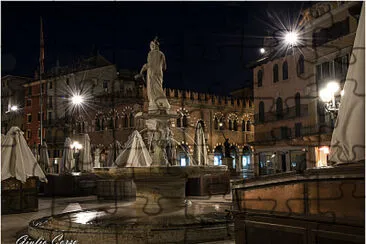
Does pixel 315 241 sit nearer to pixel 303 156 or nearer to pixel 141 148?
pixel 141 148

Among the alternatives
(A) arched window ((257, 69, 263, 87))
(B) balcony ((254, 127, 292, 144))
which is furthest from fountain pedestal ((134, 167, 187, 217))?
(A) arched window ((257, 69, 263, 87))

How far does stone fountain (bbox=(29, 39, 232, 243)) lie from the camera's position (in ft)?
27.0

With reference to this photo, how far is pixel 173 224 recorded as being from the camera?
8672 mm

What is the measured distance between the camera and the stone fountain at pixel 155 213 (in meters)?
8.23

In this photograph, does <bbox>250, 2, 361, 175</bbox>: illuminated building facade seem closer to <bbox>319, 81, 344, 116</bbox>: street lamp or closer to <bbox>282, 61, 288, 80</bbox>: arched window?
<bbox>282, 61, 288, 80</bbox>: arched window

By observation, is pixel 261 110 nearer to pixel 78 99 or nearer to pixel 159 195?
pixel 78 99

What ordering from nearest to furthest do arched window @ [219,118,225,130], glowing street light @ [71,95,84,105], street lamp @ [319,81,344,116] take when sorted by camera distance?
street lamp @ [319,81,344,116]
glowing street light @ [71,95,84,105]
arched window @ [219,118,225,130]

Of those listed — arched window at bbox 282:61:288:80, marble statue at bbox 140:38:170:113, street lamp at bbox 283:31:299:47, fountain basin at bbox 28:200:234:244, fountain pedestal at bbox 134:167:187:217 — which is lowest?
fountain basin at bbox 28:200:234:244

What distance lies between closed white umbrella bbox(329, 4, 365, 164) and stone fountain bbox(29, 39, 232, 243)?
4902mm

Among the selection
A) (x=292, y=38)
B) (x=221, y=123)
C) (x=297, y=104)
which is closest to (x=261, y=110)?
(x=297, y=104)

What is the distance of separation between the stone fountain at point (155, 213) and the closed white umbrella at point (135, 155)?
7.59 ft

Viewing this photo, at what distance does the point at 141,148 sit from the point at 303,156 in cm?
2011

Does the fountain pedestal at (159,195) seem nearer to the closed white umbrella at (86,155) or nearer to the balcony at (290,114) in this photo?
the closed white umbrella at (86,155)

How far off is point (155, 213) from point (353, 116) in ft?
25.2
